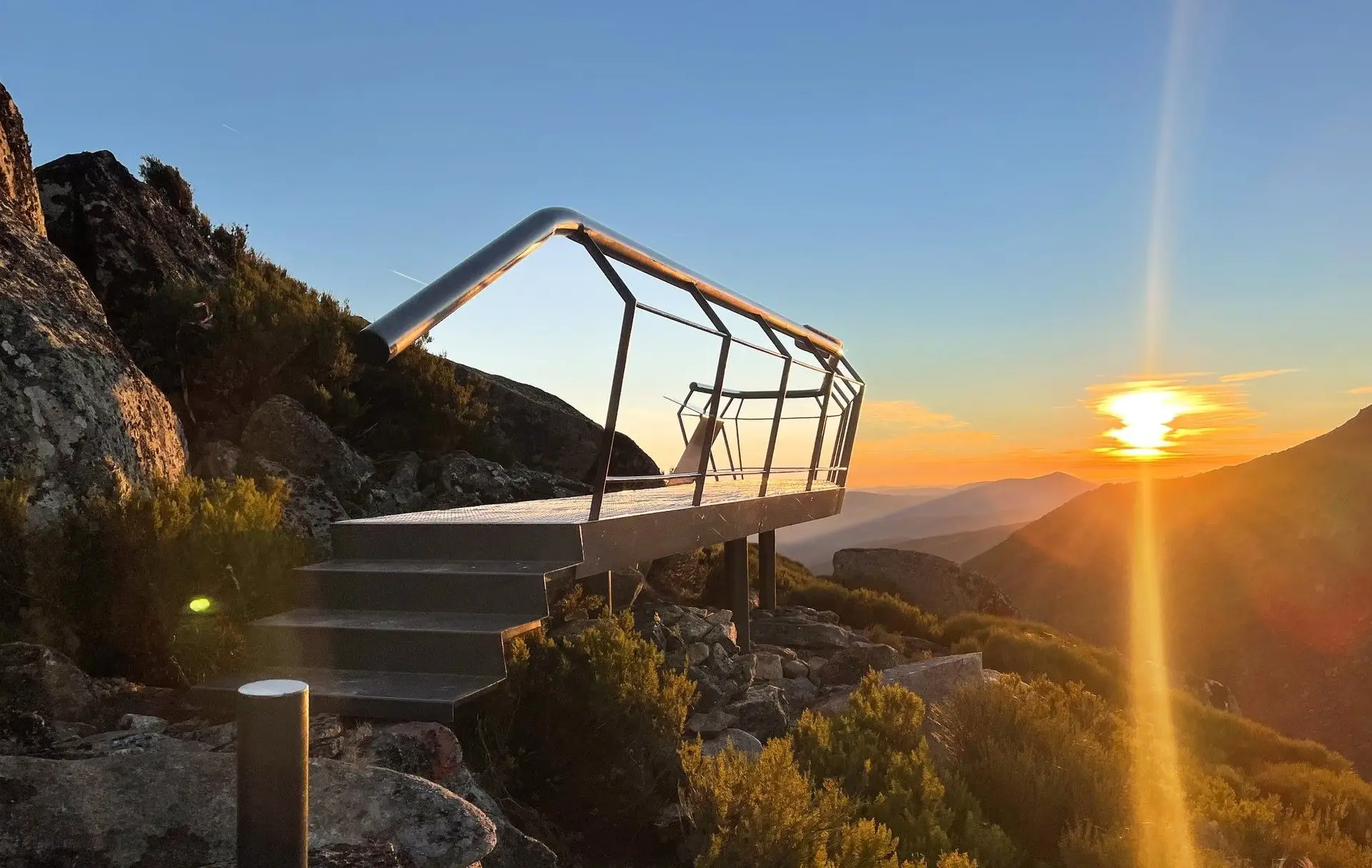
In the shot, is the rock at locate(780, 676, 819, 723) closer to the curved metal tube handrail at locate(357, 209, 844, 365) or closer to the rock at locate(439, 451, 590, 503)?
the rock at locate(439, 451, 590, 503)

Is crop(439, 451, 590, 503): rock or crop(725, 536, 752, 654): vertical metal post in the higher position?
crop(439, 451, 590, 503): rock

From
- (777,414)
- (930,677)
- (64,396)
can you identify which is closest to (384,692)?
(64,396)

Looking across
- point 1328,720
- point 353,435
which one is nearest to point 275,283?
point 353,435

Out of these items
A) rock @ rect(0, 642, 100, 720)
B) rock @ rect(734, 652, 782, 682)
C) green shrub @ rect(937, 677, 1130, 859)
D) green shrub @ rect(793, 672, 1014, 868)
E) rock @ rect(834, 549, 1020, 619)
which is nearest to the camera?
rock @ rect(0, 642, 100, 720)

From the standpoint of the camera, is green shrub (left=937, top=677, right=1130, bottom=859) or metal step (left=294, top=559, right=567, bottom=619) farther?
green shrub (left=937, top=677, right=1130, bottom=859)

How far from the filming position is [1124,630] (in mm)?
65812

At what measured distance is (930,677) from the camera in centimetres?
765

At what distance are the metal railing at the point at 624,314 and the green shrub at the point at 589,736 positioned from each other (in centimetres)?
79

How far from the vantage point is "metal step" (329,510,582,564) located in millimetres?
4453

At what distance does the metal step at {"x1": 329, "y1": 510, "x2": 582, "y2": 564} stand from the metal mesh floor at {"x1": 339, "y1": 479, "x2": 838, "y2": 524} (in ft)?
0.11

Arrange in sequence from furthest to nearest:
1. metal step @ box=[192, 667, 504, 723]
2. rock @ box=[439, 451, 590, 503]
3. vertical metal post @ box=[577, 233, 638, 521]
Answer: rock @ box=[439, 451, 590, 503] → vertical metal post @ box=[577, 233, 638, 521] → metal step @ box=[192, 667, 504, 723]

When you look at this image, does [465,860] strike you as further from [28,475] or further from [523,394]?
[523,394]

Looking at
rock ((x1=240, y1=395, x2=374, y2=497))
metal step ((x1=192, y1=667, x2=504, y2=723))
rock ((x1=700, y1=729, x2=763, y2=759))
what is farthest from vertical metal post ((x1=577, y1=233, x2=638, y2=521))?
rock ((x1=240, y1=395, x2=374, y2=497))

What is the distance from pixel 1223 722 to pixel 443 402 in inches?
433
